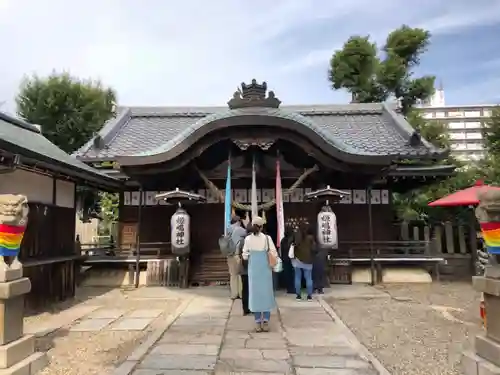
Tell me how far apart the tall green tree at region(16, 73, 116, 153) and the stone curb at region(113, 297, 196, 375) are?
1831 cm

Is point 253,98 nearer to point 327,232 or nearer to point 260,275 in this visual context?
point 327,232

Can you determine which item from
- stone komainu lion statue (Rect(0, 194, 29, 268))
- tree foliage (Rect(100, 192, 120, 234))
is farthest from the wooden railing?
tree foliage (Rect(100, 192, 120, 234))

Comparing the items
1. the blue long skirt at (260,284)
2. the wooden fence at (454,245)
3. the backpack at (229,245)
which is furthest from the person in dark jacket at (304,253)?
the wooden fence at (454,245)

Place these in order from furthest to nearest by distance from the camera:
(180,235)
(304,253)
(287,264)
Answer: (180,235), (287,264), (304,253)

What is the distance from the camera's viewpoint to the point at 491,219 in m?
4.23

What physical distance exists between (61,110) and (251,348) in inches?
870

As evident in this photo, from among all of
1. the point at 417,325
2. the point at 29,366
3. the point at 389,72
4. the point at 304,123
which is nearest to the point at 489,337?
the point at 417,325

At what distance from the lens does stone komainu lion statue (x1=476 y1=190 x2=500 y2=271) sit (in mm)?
4172

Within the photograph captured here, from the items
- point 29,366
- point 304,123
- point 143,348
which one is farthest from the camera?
point 304,123

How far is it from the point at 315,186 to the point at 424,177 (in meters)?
3.59

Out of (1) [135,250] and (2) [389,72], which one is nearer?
(1) [135,250]

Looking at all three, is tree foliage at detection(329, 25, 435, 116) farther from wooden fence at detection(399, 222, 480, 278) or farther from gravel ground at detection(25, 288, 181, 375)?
gravel ground at detection(25, 288, 181, 375)

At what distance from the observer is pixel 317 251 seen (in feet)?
34.8

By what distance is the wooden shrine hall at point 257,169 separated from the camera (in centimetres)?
1126
